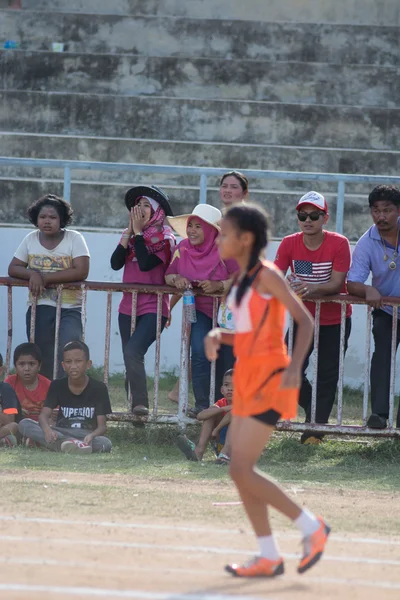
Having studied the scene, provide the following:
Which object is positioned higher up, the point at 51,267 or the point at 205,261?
the point at 205,261

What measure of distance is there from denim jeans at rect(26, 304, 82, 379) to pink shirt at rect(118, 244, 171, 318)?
1.36 feet

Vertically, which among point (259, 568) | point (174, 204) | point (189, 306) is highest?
point (174, 204)

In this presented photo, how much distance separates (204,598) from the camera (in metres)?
4.49

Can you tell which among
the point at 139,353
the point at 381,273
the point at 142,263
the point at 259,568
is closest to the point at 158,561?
the point at 259,568

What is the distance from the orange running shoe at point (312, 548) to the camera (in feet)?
16.1

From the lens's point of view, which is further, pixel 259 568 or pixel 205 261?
pixel 205 261

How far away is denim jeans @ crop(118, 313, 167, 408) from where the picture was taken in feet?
29.9

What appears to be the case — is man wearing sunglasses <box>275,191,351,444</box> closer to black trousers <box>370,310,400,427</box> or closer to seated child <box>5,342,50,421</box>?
black trousers <box>370,310,400,427</box>

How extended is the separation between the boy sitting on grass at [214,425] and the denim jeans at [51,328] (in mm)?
1366

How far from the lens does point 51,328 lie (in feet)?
31.2

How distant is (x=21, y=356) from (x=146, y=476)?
6.49ft

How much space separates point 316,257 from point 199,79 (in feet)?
25.8

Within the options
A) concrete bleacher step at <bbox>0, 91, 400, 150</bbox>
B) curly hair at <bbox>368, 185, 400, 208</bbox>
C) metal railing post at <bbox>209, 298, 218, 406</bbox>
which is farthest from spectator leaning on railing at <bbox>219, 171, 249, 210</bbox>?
concrete bleacher step at <bbox>0, 91, 400, 150</bbox>

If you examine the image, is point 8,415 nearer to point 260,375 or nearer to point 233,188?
point 233,188
